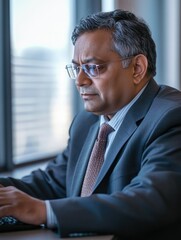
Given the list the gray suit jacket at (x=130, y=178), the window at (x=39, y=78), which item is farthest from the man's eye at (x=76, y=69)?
the window at (x=39, y=78)

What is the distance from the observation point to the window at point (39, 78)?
7.79ft

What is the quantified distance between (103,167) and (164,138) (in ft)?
0.82

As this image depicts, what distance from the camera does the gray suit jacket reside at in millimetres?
999

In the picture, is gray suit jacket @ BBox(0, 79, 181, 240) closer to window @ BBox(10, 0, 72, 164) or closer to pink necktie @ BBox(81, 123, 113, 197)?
pink necktie @ BBox(81, 123, 113, 197)

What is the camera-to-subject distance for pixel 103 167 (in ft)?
4.37

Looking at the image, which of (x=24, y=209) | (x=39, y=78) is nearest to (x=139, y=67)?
(x=24, y=209)

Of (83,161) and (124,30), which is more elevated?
(124,30)

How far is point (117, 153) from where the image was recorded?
4.36ft

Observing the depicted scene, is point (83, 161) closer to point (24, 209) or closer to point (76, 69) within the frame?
point (76, 69)

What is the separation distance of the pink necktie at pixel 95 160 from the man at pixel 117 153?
22 mm

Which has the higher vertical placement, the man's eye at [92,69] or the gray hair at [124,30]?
the gray hair at [124,30]

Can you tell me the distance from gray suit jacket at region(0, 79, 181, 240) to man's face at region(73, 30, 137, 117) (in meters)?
0.07

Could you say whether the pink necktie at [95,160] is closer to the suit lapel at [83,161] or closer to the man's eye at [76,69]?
the suit lapel at [83,161]

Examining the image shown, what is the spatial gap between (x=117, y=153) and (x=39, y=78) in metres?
1.40
